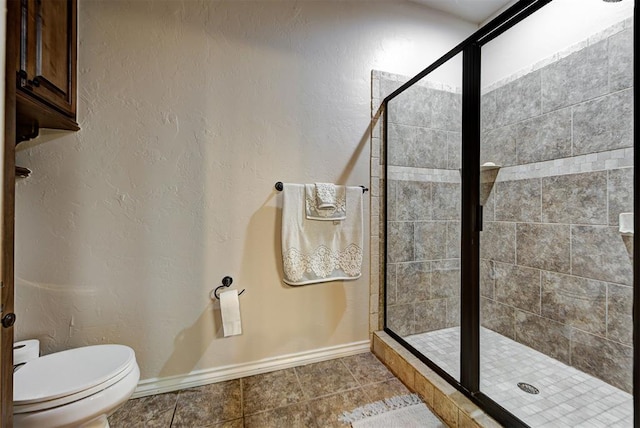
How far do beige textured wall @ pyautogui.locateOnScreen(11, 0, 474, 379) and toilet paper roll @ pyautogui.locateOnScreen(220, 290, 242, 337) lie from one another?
0.47ft

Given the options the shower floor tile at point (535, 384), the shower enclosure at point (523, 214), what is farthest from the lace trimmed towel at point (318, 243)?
the shower floor tile at point (535, 384)

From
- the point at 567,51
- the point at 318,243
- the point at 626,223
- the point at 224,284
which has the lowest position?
the point at 224,284

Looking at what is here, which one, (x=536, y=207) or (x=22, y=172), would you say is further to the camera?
(x=536, y=207)

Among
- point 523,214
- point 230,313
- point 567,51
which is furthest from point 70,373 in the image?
point 567,51

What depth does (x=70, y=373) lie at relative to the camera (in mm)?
1136

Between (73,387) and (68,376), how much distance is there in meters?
0.12

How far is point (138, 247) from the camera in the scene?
1539mm

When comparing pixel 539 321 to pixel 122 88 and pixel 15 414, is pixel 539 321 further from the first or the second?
pixel 122 88

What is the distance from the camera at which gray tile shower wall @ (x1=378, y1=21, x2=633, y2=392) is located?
1471mm

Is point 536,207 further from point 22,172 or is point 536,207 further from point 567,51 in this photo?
point 22,172

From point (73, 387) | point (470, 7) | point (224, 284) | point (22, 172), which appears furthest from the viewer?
point (470, 7)

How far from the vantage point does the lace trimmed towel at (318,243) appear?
5.67ft

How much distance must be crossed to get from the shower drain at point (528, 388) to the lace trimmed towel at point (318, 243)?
1089mm

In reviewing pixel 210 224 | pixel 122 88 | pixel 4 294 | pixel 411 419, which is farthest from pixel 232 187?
pixel 411 419
